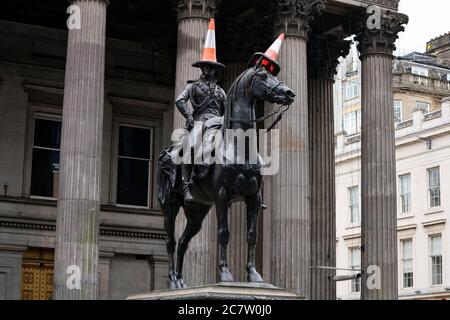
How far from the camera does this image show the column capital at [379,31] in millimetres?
30750

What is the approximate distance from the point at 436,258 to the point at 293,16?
984 inches

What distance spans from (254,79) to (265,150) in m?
17.6

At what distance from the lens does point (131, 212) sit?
33844 mm

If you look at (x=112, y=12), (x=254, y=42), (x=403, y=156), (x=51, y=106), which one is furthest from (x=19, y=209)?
(x=403, y=156)

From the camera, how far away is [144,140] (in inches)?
1373

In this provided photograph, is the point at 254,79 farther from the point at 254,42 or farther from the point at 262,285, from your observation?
the point at 254,42

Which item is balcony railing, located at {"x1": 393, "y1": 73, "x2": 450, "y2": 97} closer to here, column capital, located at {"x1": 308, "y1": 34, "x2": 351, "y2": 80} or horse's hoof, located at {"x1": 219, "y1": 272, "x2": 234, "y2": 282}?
column capital, located at {"x1": 308, "y1": 34, "x2": 351, "y2": 80}

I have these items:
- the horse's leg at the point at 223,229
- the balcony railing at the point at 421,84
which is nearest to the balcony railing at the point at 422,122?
the balcony railing at the point at 421,84

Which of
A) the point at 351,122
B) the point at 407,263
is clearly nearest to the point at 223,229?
the point at 407,263

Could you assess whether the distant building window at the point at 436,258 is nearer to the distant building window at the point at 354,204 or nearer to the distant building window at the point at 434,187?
the distant building window at the point at 434,187

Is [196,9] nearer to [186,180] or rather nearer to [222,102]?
[222,102]

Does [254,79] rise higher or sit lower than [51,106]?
lower

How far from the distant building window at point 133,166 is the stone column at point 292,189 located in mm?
7637

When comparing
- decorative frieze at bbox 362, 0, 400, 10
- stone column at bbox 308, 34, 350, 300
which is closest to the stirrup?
decorative frieze at bbox 362, 0, 400, 10
